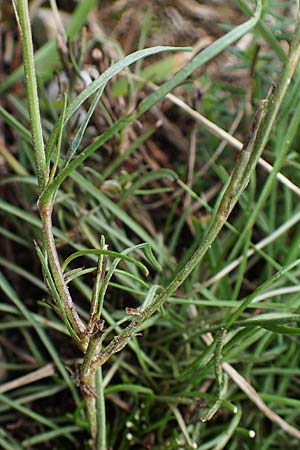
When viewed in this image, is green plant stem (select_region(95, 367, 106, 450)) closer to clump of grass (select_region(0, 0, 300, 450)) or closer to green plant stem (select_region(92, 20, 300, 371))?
clump of grass (select_region(0, 0, 300, 450))

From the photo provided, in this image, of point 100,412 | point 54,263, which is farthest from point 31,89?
point 100,412

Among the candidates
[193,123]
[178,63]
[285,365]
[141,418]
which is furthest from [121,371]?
[178,63]

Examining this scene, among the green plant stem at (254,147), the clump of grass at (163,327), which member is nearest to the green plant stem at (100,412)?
the clump of grass at (163,327)

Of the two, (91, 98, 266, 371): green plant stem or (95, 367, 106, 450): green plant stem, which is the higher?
(91, 98, 266, 371): green plant stem

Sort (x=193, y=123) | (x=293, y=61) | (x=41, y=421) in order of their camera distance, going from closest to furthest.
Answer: (x=293, y=61) → (x=41, y=421) → (x=193, y=123)

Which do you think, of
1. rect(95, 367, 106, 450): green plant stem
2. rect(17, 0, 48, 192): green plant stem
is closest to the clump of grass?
rect(95, 367, 106, 450): green plant stem

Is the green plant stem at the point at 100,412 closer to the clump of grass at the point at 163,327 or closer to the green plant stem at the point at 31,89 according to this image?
the clump of grass at the point at 163,327

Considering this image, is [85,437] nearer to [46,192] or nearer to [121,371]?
[121,371]

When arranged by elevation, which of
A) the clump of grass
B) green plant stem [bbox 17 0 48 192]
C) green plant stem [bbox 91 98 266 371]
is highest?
green plant stem [bbox 17 0 48 192]
